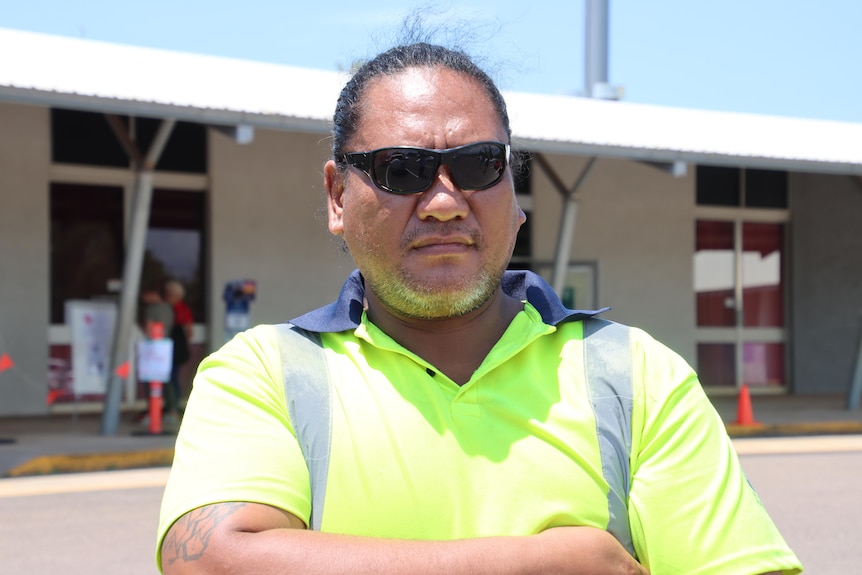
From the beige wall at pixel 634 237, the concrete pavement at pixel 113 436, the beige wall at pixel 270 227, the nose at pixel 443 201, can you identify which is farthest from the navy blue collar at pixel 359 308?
the beige wall at pixel 634 237

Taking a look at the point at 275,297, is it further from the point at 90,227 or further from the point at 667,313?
the point at 667,313

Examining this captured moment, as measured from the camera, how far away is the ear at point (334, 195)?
2.20m

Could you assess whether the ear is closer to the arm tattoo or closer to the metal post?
the arm tattoo

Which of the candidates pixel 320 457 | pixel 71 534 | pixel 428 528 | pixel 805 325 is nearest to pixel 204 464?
pixel 320 457

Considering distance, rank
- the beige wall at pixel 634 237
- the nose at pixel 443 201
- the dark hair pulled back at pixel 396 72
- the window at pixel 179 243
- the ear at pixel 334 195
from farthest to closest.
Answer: the beige wall at pixel 634 237 < the window at pixel 179 243 < the ear at pixel 334 195 < the dark hair pulled back at pixel 396 72 < the nose at pixel 443 201

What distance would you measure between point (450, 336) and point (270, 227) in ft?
42.5

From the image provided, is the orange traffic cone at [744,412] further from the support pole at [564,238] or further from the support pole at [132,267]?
the support pole at [132,267]

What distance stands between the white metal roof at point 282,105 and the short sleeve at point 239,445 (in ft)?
23.3

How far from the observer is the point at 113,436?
11664mm

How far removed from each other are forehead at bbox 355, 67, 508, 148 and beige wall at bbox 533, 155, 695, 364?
48.4 feet

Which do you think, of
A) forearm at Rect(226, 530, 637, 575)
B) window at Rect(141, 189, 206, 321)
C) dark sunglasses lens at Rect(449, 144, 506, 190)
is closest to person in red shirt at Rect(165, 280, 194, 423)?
window at Rect(141, 189, 206, 321)

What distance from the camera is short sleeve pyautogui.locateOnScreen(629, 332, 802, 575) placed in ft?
5.87

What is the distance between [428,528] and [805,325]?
18.3m

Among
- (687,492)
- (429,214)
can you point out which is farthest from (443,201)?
(687,492)
